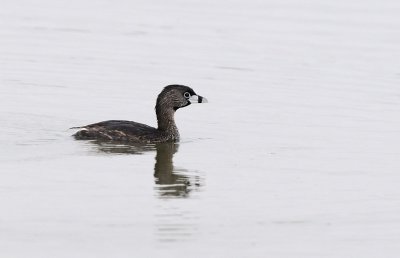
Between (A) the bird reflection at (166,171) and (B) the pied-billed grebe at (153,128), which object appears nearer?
(A) the bird reflection at (166,171)

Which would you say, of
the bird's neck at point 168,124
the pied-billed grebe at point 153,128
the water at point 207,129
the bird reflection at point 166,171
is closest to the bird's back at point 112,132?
the pied-billed grebe at point 153,128

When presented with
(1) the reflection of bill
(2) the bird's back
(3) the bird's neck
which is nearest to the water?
(1) the reflection of bill

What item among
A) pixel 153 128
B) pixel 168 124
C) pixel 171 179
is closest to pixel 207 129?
pixel 168 124

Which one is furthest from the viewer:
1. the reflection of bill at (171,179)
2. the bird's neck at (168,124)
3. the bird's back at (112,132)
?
the bird's neck at (168,124)

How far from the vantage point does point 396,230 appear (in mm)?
13828

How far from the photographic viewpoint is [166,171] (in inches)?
666

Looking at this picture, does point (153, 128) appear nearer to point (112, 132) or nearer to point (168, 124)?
point (168, 124)

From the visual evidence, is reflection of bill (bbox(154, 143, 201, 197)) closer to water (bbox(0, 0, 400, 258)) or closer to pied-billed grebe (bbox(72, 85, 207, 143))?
water (bbox(0, 0, 400, 258))

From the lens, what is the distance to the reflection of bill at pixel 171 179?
50.9 feet

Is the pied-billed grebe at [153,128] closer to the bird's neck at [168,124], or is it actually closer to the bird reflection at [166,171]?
the bird's neck at [168,124]

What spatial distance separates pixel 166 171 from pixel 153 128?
2.87 metres

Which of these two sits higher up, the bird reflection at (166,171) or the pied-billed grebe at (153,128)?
the pied-billed grebe at (153,128)

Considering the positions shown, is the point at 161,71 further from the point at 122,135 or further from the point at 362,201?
the point at 362,201

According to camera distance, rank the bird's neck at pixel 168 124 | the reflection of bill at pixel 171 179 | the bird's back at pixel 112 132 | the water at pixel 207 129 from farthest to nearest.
Answer: the bird's neck at pixel 168 124
the bird's back at pixel 112 132
the reflection of bill at pixel 171 179
the water at pixel 207 129
